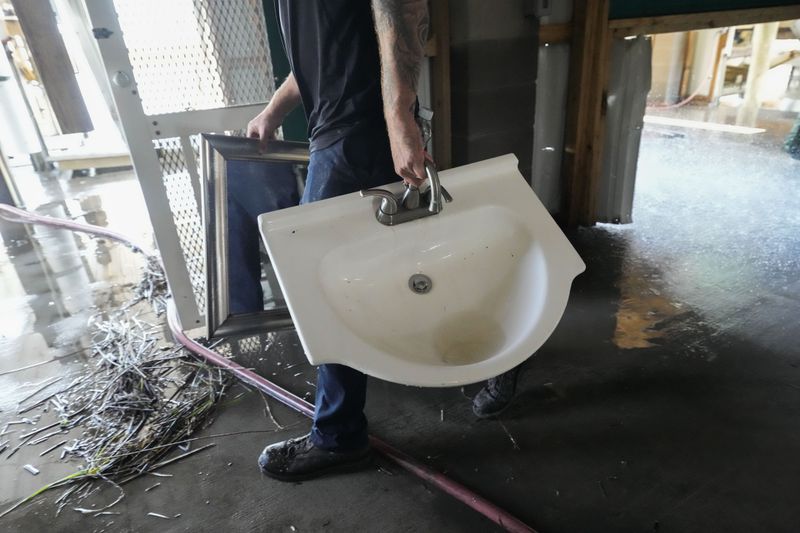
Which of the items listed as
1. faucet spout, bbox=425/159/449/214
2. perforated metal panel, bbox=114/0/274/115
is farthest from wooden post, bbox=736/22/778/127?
faucet spout, bbox=425/159/449/214

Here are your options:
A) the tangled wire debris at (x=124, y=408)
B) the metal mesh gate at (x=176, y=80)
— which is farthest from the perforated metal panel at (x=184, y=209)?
the tangled wire debris at (x=124, y=408)

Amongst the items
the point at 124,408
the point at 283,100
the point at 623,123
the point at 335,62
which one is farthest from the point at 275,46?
the point at 623,123

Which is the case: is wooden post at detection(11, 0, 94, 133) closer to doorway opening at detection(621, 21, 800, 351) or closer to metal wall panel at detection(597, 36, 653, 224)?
metal wall panel at detection(597, 36, 653, 224)

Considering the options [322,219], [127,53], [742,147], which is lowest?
[742,147]

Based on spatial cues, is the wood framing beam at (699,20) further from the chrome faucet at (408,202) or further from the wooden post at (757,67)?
the wooden post at (757,67)

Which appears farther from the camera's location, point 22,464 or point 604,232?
point 604,232

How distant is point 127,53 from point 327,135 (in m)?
0.89

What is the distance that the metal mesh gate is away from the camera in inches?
68.2

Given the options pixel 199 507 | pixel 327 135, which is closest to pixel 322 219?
pixel 327 135

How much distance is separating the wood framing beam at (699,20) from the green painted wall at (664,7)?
0.03 metres

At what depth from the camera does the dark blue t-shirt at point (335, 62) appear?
47.5 inches

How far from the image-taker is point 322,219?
1111 millimetres

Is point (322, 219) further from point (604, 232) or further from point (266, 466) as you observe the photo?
point (604, 232)

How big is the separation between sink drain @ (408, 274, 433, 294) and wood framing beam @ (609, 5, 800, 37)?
2.22 meters
